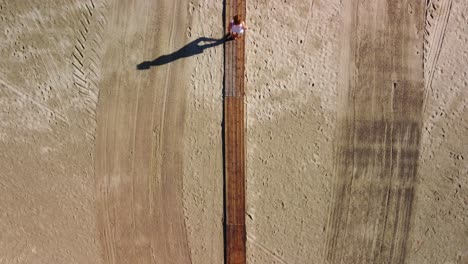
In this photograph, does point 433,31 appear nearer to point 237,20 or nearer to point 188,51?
point 237,20

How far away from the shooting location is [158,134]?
3.80 m

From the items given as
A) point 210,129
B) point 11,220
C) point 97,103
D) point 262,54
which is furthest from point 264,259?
point 11,220

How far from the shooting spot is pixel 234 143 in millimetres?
3777

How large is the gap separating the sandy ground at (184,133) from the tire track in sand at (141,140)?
0.01m

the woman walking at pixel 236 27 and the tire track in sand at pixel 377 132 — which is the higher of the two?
the woman walking at pixel 236 27

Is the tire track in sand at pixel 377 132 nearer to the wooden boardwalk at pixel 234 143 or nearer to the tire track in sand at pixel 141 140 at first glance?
the wooden boardwalk at pixel 234 143

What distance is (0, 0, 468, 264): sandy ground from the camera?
371cm

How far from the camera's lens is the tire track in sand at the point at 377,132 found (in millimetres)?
3678

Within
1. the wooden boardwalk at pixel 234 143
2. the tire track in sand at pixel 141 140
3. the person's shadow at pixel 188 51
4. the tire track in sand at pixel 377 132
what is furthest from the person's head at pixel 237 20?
the tire track in sand at pixel 377 132

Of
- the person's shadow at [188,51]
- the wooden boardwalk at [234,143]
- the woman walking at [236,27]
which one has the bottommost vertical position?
the wooden boardwalk at [234,143]

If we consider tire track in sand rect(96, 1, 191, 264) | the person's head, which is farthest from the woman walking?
tire track in sand rect(96, 1, 191, 264)

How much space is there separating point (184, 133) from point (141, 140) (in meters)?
0.42

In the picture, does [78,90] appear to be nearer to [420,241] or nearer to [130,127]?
[130,127]

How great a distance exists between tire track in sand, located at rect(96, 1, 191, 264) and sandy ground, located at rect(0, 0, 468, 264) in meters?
0.01
